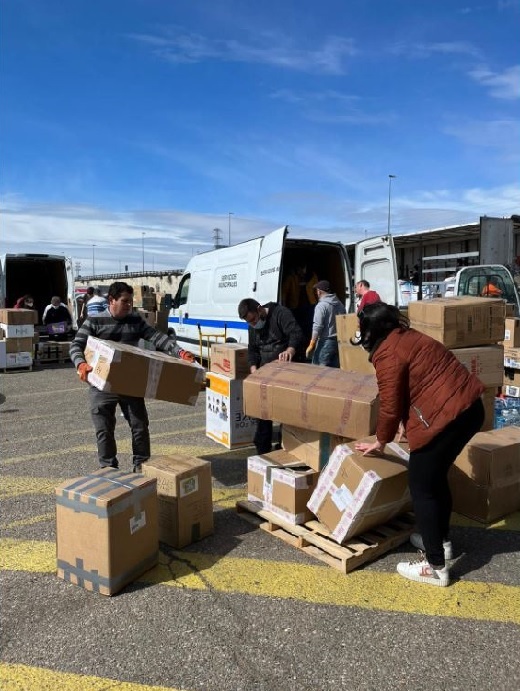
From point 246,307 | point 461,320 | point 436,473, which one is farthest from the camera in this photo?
point 246,307

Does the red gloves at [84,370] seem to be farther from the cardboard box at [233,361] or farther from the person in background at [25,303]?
the person in background at [25,303]

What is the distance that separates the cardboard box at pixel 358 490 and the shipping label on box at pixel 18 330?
1017 centimetres

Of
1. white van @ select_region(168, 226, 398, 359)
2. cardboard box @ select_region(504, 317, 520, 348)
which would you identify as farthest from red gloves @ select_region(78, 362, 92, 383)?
cardboard box @ select_region(504, 317, 520, 348)

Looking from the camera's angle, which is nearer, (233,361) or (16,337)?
(233,361)

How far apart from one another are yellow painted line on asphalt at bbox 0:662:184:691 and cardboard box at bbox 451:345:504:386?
11.5 ft

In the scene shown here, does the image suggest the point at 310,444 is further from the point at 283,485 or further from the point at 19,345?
the point at 19,345

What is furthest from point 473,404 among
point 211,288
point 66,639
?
point 211,288

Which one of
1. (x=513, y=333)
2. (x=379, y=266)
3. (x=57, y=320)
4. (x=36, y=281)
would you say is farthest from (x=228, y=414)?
(x=36, y=281)

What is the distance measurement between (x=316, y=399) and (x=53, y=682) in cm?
226

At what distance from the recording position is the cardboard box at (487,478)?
13.4 ft

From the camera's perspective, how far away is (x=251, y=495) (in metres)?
4.29

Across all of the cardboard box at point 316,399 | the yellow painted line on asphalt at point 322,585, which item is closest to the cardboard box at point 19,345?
the yellow painted line on asphalt at point 322,585

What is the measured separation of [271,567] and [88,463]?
2775 millimetres

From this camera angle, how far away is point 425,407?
315 cm
